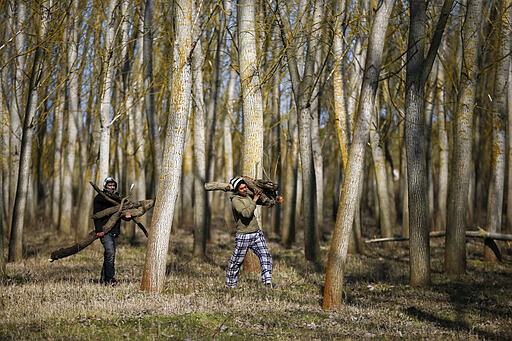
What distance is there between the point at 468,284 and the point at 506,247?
6.53m

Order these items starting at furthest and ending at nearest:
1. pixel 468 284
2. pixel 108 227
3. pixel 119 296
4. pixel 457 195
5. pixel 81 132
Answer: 1. pixel 81 132
2. pixel 457 195
3. pixel 468 284
4. pixel 108 227
5. pixel 119 296

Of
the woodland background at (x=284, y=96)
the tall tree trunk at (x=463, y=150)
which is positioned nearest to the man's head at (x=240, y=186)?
the woodland background at (x=284, y=96)

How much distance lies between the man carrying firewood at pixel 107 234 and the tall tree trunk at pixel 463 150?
242 inches

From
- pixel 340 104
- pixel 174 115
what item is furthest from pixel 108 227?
pixel 340 104

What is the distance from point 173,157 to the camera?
366 inches

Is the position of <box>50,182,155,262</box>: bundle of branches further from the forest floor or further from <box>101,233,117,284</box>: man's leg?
the forest floor

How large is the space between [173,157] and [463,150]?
6.12 meters

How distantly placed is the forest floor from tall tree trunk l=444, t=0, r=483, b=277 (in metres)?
0.49

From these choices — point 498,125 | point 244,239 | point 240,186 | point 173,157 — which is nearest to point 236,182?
point 240,186

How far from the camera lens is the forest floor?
6.91 meters

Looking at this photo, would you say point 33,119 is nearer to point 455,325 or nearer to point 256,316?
point 256,316

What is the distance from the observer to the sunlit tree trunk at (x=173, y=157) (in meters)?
9.27

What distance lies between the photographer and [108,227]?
33.8ft

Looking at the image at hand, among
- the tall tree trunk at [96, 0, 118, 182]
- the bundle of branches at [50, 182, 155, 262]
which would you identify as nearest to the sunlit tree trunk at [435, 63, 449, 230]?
the tall tree trunk at [96, 0, 118, 182]
